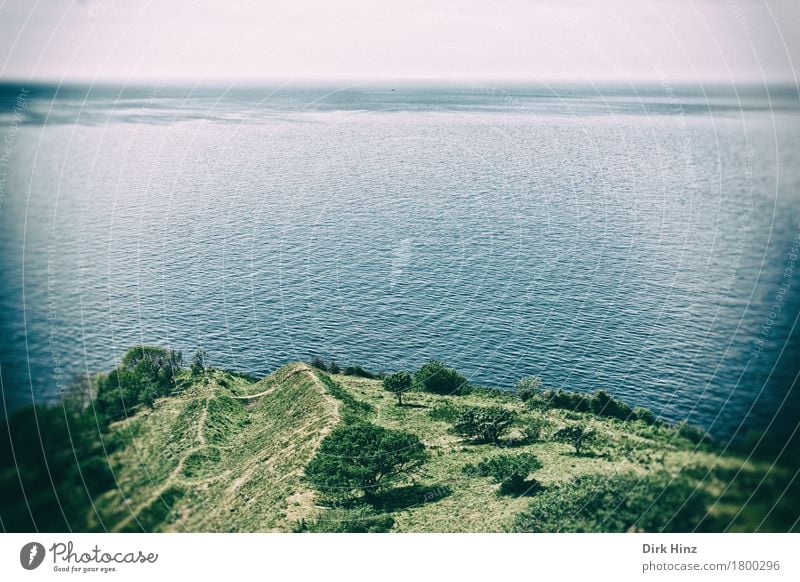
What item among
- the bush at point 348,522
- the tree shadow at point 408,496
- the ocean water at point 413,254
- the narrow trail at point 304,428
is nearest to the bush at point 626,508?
the tree shadow at point 408,496

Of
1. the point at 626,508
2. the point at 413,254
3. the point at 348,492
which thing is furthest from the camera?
the point at 413,254

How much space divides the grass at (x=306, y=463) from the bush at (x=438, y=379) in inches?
348

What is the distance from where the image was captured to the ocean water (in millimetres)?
69562

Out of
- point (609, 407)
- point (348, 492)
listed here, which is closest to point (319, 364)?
point (348, 492)

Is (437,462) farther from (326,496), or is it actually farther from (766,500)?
(766,500)

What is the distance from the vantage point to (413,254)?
4444 inches

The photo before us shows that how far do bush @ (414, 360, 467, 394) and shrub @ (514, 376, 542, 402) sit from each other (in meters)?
6.65

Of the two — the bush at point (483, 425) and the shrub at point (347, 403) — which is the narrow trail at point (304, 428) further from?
the bush at point (483, 425)

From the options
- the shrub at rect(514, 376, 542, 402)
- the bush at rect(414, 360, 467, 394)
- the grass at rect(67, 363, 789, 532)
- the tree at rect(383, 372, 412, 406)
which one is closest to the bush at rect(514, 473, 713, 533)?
the grass at rect(67, 363, 789, 532)

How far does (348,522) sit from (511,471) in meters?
14.2

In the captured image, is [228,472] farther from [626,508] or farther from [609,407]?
[609,407]

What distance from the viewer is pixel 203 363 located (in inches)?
3268

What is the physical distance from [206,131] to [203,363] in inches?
3966

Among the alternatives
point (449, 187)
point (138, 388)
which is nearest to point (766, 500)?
point (138, 388)
